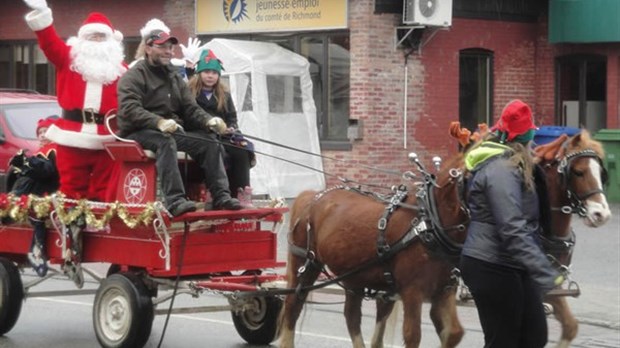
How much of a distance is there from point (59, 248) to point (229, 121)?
1729 mm

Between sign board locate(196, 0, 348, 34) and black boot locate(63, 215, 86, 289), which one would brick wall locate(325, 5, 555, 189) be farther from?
black boot locate(63, 215, 86, 289)

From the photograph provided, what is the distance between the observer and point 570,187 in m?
8.59

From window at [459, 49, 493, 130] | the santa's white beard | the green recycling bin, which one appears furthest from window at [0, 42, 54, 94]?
the santa's white beard

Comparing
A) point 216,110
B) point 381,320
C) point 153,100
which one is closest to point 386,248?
point 381,320

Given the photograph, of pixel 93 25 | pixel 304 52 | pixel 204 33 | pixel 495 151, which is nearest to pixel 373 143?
pixel 304 52

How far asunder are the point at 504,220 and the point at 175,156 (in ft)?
10.4

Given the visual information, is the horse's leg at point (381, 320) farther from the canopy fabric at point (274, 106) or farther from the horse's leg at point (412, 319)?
the canopy fabric at point (274, 106)

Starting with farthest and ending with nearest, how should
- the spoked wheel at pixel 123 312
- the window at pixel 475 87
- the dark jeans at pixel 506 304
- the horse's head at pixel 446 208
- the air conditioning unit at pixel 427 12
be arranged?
the window at pixel 475 87 → the air conditioning unit at pixel 427 12 → the spoked wheel at pixel 123 312 → the horse's head at pixel 446 208 → the dark jeans at pixel 506 304

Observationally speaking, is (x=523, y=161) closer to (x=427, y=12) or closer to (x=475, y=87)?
(x=427, y=12)

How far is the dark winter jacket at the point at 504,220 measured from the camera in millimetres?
6664

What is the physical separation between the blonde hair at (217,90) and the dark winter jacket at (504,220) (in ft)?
11.5

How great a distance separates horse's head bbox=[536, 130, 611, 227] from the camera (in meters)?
8.45

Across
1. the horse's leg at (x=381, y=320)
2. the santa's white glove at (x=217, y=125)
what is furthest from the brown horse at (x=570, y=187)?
the santa's white glove at (x=217, y=125)

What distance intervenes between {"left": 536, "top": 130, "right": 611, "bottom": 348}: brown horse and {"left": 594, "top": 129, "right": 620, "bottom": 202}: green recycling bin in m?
13.9
